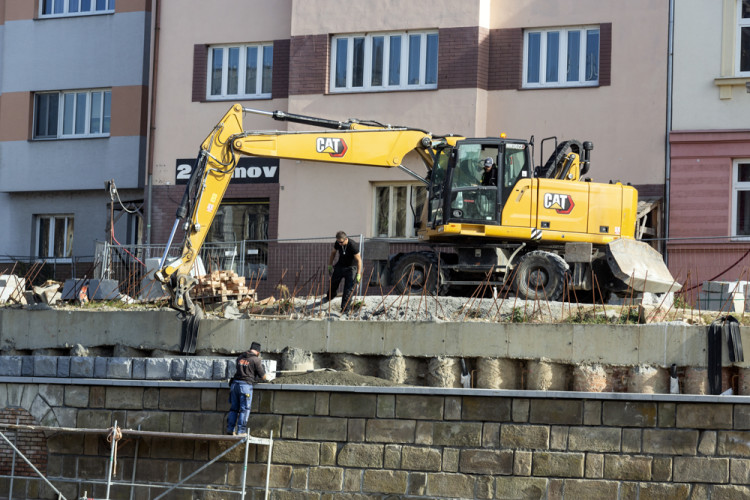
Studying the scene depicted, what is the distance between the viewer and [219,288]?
20594 millimetres

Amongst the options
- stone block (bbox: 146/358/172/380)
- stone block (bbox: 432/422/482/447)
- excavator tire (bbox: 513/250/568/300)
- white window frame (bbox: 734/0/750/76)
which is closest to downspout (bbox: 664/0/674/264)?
white window frame (bbox: 734/0/750/76)

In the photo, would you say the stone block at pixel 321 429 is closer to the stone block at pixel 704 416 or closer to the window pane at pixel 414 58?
the stone block at pixel 704 416

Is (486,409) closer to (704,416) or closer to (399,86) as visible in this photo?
(704,416)

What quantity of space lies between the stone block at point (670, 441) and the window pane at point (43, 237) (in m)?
19.7

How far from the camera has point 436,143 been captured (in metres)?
21.4

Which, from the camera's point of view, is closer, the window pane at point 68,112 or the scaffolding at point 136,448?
the scaffolding at point 136,448

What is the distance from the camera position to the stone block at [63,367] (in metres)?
18.8

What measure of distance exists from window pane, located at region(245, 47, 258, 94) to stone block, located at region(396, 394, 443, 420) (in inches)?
524

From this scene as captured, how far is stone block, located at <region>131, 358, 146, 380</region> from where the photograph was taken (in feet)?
59.4

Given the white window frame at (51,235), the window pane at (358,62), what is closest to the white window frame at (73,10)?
the white window frame at (51,235)

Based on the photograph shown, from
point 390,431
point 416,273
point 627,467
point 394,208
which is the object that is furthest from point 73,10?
point 627,467

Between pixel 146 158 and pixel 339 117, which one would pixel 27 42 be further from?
pixel 339 117

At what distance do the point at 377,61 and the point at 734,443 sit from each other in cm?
1382

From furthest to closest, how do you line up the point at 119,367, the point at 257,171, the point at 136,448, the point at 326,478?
the point at 257,171
the point at 119,367
the point at 136,448
the point at 326,478
